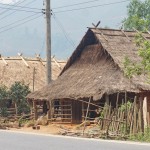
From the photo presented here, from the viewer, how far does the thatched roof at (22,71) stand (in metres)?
39.3

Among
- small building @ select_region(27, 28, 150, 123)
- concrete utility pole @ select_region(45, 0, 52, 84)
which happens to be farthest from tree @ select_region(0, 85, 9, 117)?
concrete utility pole @ select_region(45, 0, 52, 84)

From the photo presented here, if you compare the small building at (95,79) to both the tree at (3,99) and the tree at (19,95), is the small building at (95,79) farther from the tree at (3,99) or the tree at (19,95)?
the tree at (3,99)

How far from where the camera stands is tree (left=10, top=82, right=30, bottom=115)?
35.2m

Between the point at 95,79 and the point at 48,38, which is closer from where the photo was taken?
the point at 95,79

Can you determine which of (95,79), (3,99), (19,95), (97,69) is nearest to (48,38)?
(97,69)

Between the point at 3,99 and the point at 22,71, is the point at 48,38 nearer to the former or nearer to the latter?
the point at 3,99

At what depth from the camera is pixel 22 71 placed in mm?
40531

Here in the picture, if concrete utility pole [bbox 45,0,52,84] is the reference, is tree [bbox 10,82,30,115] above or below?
below

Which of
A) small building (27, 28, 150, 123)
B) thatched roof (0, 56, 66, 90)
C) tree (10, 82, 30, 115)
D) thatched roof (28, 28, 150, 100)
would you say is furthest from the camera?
thatched roof (0, 56, 66, 90)

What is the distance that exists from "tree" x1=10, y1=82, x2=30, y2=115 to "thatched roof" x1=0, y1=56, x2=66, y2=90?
3.03 metres

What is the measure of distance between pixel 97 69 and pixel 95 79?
1605mm

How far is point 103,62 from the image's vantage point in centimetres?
2964

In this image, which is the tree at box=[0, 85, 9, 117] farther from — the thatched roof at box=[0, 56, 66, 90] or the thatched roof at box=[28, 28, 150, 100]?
the thatched roof at box=[28, 28, 150, 100]

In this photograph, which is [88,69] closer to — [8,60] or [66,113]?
[66,113]
